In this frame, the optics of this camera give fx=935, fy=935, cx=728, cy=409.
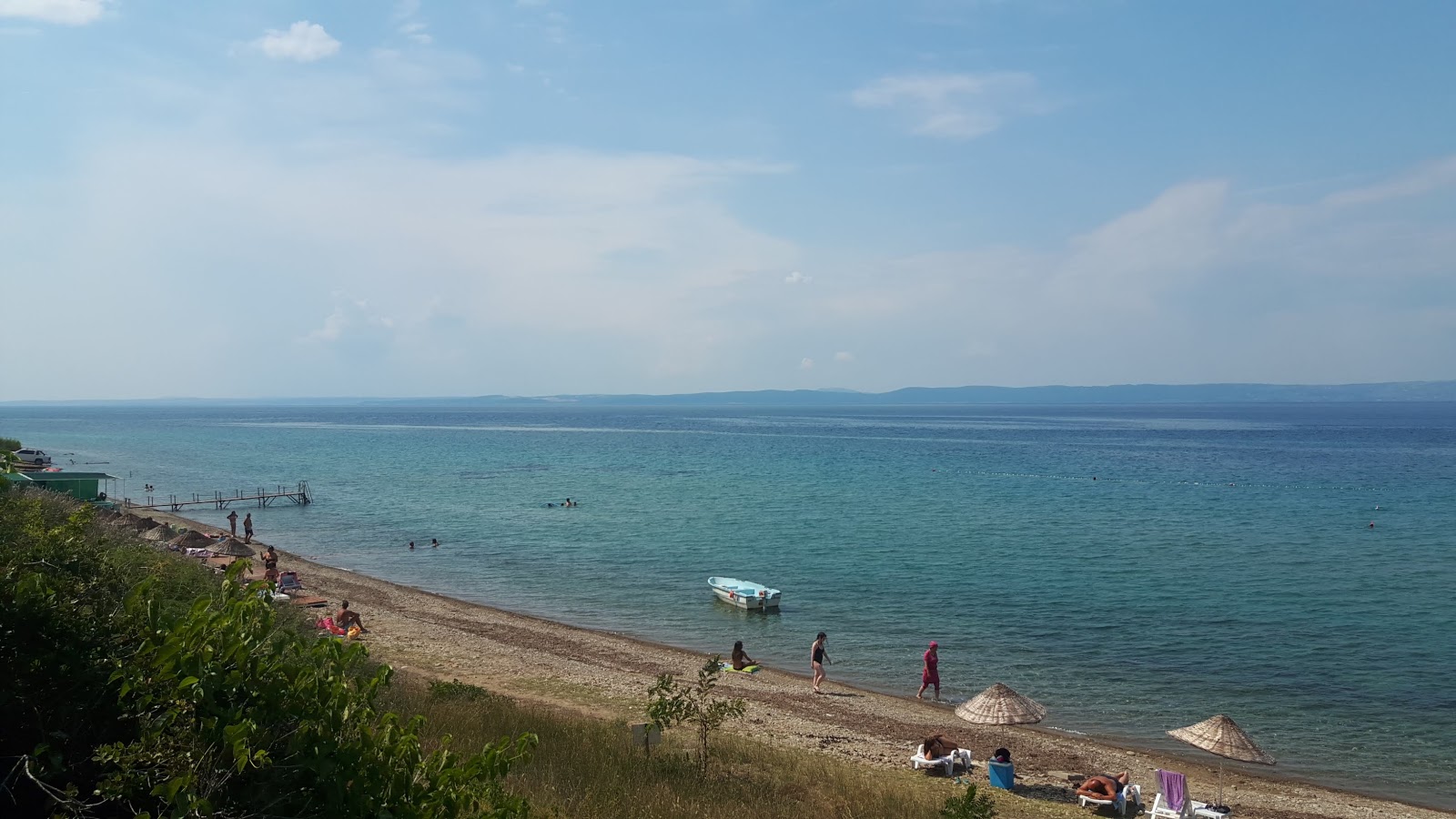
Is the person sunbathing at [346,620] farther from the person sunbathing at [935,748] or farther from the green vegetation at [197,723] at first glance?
the green vegetation at [197,723]

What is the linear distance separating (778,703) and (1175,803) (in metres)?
9.43

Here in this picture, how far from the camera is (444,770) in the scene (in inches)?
173

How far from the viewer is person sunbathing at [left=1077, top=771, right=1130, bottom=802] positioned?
16234 mm

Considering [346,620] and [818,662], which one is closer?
[818,662]

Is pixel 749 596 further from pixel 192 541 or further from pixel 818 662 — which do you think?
pixel 192 541

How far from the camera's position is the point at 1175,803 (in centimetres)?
1571

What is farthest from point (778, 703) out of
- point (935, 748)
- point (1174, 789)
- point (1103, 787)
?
point (1174, 789)

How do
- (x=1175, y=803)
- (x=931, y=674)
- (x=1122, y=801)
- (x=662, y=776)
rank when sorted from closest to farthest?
(x=662, y=776) < (x=1175, y=803) < (x=1122, y=801) < (x=931, y=674)

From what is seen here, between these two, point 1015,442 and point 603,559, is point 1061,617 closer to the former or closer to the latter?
point 603,559

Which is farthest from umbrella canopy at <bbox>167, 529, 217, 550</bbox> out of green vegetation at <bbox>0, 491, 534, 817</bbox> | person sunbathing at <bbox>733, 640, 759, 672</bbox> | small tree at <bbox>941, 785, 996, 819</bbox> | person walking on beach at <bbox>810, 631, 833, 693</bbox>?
green vegetation at <bbox>0, 491, 534, 817</bbox>

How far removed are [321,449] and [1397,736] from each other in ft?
422

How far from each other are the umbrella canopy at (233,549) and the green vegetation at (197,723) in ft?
118

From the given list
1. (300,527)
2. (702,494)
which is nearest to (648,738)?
(300,527)

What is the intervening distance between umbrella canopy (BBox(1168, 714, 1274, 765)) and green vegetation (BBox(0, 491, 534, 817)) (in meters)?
15.8
